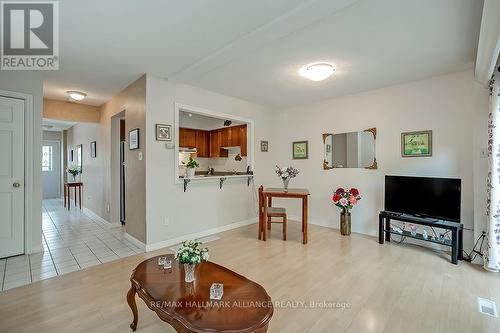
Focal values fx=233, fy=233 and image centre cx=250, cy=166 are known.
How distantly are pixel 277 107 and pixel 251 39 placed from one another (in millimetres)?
3150

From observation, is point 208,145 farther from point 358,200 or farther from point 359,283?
point 359,283

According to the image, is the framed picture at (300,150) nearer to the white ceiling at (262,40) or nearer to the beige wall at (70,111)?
the white ceiling at (262,40)

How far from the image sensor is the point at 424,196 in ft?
10.9

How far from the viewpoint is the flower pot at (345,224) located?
4090 mm

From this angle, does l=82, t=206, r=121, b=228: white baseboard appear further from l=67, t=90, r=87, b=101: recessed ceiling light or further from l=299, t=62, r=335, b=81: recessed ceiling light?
l=299, t=62, r=335, b=81: recessed ceiling light

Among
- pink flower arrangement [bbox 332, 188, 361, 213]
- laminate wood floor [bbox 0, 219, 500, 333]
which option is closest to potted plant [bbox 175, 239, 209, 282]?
laminate wood floor [bbox 0, 219, 500, 333]

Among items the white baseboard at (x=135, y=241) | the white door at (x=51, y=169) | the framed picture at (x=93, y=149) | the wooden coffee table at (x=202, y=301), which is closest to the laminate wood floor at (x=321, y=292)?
the white baseboard at (x=135, y=241)

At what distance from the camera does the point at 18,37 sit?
2.34 metres

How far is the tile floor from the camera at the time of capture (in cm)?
269

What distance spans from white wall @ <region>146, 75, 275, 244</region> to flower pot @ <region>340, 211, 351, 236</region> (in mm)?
1827

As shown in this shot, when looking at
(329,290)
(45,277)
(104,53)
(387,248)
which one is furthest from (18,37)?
(387,248)

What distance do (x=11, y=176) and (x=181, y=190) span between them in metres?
2.25

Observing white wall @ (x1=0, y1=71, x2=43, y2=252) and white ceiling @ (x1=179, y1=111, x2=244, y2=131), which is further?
white ceiling @ (x1=179, y1=111, x2=244, y2=131)

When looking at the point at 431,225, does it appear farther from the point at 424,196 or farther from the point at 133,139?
the point at 133,139
